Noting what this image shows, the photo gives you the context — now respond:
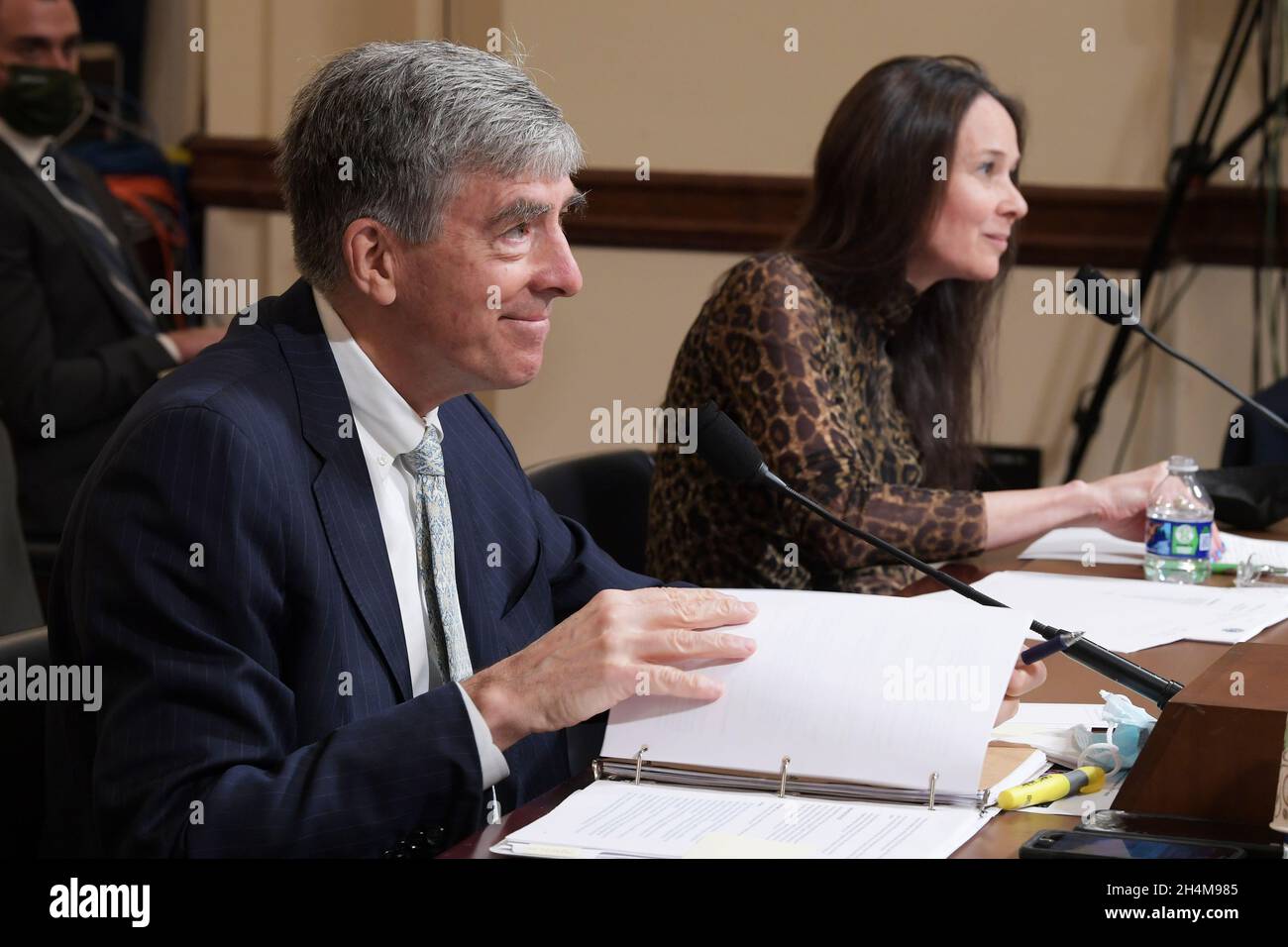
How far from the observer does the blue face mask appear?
1.19 meters

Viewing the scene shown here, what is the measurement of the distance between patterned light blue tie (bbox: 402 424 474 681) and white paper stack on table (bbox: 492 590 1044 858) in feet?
0.70

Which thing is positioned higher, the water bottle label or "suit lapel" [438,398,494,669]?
"suit lapel" [438,398,494,669]

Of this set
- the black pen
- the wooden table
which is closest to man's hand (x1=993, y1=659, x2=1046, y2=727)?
the black pen

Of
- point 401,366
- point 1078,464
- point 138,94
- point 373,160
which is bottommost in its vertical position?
point 1078,464

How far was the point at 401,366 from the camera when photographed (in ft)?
4.38

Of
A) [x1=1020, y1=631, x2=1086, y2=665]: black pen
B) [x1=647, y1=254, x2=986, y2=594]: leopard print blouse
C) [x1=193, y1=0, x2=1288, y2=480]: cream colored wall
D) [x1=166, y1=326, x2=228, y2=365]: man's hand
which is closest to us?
[x1=1020, y1=631, x2=1086, y2=665]: black pen

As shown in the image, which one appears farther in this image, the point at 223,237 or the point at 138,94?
the point at 138,94

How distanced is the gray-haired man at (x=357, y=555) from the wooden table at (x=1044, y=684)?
49mm

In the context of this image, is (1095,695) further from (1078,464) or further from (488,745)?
(1078,464)

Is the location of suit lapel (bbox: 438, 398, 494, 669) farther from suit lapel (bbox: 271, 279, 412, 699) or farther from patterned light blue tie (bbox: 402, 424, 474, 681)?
suit lapel (bbox: 271, 279, 412, 699)

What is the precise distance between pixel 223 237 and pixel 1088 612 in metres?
2.96

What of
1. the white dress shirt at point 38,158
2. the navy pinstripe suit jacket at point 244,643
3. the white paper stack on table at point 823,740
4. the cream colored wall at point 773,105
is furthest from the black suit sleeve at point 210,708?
the cream colored wall at point 773,105

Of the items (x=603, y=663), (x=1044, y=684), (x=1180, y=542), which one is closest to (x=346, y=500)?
(x=603, y=663)
